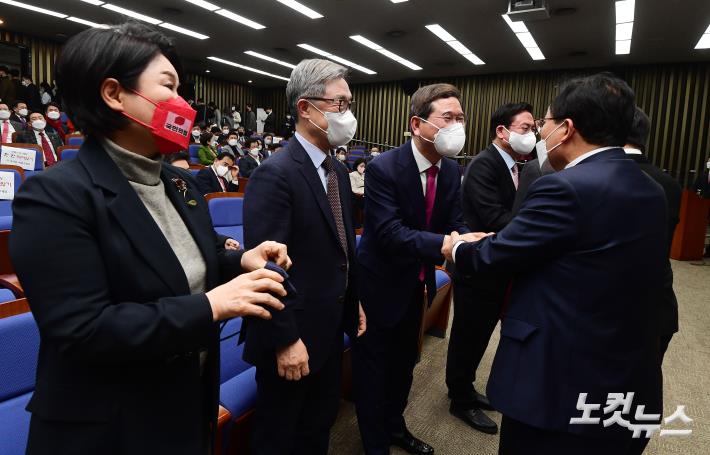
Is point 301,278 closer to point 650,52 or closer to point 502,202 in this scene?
point 502,202

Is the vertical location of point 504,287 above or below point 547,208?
below

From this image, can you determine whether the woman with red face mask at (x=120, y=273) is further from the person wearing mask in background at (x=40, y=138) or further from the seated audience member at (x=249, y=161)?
the seated audience member at (x=249, y=161)

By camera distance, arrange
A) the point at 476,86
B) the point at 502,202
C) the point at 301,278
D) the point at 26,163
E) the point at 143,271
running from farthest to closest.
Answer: the point at 476,86 → the point at 26,163 → the point at 502,202 → the point at 301,278 → the point at 143,271

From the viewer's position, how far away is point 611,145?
123 cm

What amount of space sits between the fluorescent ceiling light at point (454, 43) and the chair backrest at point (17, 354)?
8330 millimetres

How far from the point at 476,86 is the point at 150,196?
1303 cm

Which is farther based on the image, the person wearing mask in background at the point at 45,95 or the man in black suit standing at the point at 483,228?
the person wearing mask in background at the point at 45,95

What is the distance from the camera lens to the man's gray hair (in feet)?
4.77

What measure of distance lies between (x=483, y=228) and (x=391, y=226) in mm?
663

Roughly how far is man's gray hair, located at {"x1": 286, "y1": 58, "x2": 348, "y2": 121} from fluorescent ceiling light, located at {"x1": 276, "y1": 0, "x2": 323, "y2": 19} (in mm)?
6818

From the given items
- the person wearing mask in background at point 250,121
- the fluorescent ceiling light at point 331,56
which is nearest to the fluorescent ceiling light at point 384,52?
the fluorescent ceiling light at point 331,56

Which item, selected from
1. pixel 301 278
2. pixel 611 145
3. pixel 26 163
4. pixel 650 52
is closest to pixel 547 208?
pixel 611 145

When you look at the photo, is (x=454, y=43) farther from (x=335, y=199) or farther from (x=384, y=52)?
(x=335, y=199)

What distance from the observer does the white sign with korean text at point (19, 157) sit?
4008 mm
